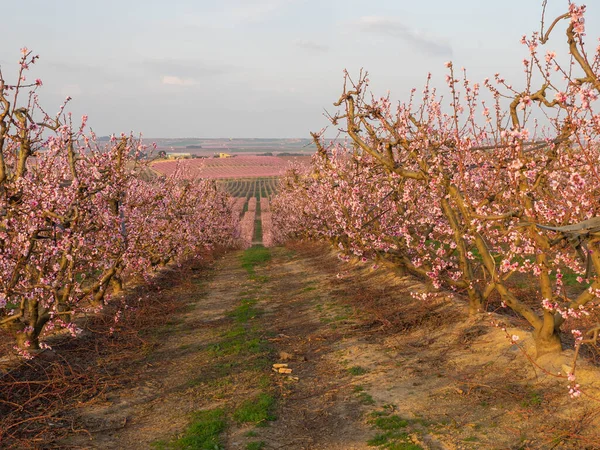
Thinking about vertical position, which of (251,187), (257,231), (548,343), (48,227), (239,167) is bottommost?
(257,231)

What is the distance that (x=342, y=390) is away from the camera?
9891mm

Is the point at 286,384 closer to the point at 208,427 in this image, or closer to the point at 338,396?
the point at 338,396

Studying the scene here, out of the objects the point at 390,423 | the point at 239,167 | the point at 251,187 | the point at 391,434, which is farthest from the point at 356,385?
the point at 239,167

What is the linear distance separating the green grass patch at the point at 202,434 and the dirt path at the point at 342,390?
3 cm

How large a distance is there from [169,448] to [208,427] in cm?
75

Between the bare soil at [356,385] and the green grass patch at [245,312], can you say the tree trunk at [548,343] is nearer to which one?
the bare soil at [356,385]

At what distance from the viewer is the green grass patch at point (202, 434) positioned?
Result: 25.8 feet

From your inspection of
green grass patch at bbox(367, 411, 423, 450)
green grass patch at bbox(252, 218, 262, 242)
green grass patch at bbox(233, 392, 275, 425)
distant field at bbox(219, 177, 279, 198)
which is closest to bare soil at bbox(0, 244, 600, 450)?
green grass patch at bbox(367, 411, 423, 450)

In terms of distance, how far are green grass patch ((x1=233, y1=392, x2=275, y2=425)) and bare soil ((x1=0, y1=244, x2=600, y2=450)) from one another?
133 mm

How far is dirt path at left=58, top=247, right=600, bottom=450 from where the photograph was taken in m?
7.86

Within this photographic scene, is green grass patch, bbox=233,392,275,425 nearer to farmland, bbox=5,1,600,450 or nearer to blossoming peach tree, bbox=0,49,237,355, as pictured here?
farmland, bbox=5,1,600,450

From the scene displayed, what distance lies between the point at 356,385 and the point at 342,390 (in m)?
0.33

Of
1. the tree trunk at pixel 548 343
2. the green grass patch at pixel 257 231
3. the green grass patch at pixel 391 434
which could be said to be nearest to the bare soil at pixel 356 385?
the green grass patch at pixel 391 434

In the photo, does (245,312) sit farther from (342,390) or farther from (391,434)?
(391,434)
